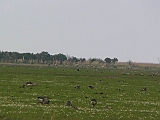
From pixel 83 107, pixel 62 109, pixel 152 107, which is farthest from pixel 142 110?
pixel 62 109

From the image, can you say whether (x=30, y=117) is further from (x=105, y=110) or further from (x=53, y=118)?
(x=105, y=110)

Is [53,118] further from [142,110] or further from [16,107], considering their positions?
[142,110]

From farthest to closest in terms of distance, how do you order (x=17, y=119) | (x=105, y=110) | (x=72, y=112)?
(x=105, y=110), (x=72, y=112), (x=17, y=119)

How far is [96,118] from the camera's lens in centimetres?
2266

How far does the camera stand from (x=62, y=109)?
25.5 meters

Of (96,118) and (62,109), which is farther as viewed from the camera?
(62,109)

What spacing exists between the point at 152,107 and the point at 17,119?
13.3 metres

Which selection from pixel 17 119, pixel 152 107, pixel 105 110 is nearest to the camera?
pixel 17 119

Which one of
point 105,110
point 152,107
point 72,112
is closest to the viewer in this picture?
point 72,112

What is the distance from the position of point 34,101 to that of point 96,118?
8.63 m

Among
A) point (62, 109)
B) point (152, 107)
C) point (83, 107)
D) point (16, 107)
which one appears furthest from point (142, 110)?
point (16, 107)

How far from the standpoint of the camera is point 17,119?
21844 mm

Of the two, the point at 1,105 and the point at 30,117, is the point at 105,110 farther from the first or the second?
the point at 1,105

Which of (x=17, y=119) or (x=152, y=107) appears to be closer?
(x=17, y=119)
